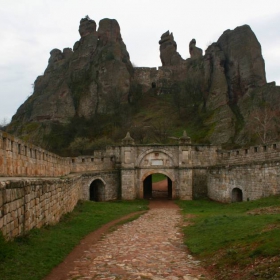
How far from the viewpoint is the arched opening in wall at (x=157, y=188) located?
30.7 metres

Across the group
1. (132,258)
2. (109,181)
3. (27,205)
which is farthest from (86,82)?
(132,258)

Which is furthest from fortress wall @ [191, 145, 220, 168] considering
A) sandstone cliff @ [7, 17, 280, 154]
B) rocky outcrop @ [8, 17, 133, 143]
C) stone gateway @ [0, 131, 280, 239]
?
rocky outcrop @ [8, 17, 133, 143]

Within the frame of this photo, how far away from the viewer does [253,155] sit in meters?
23.6

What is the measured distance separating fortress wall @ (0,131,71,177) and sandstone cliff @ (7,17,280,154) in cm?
2734

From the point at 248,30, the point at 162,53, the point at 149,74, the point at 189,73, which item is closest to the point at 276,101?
the point at 248,30

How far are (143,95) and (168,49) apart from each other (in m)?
16.3

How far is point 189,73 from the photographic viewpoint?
206 feet

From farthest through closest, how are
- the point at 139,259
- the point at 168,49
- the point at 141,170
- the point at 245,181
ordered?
1. the point at 168,49
2. the point at 141,170
3. the point at 245,181
4. the point at 139,259

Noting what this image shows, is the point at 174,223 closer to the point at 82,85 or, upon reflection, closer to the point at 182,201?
the point at 182,201

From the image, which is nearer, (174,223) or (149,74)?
(174,223)

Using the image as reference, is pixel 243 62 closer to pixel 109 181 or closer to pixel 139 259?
pixel 109 181

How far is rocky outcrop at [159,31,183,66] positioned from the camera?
75.2 meters

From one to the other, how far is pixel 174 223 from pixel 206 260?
6.79 metres

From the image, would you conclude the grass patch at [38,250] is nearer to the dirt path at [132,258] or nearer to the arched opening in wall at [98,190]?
the dirt path at [132,258]
